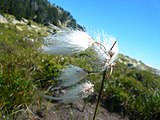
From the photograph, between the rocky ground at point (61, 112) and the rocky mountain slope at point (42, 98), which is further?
the rocky ground at point (61, 112)

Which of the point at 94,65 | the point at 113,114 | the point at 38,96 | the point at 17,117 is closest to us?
the point at 94,65

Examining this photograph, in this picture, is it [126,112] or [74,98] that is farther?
[126,112]

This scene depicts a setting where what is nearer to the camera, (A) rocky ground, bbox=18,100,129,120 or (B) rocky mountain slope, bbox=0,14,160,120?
(B) rocky mountain slope, bbox=0,14,160,120

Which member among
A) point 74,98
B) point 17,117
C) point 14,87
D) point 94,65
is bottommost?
point 17,117

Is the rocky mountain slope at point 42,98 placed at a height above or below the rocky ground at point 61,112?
above

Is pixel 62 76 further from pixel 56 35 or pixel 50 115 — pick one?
pixel 50 115

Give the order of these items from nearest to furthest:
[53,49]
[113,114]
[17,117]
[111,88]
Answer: [53,49]
[17,117]
[113,114]
[111,88]

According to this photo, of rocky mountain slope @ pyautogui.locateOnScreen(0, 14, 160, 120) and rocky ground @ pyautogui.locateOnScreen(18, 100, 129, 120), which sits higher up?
rocky mountain slope @ pyautogui.locateOnScreen(0, 14, 160, 120)

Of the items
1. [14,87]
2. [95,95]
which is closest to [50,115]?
[14,87]

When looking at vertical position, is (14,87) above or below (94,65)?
below

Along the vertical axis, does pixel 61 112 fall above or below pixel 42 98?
below

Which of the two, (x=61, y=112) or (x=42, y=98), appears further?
(x=61, y=112)
